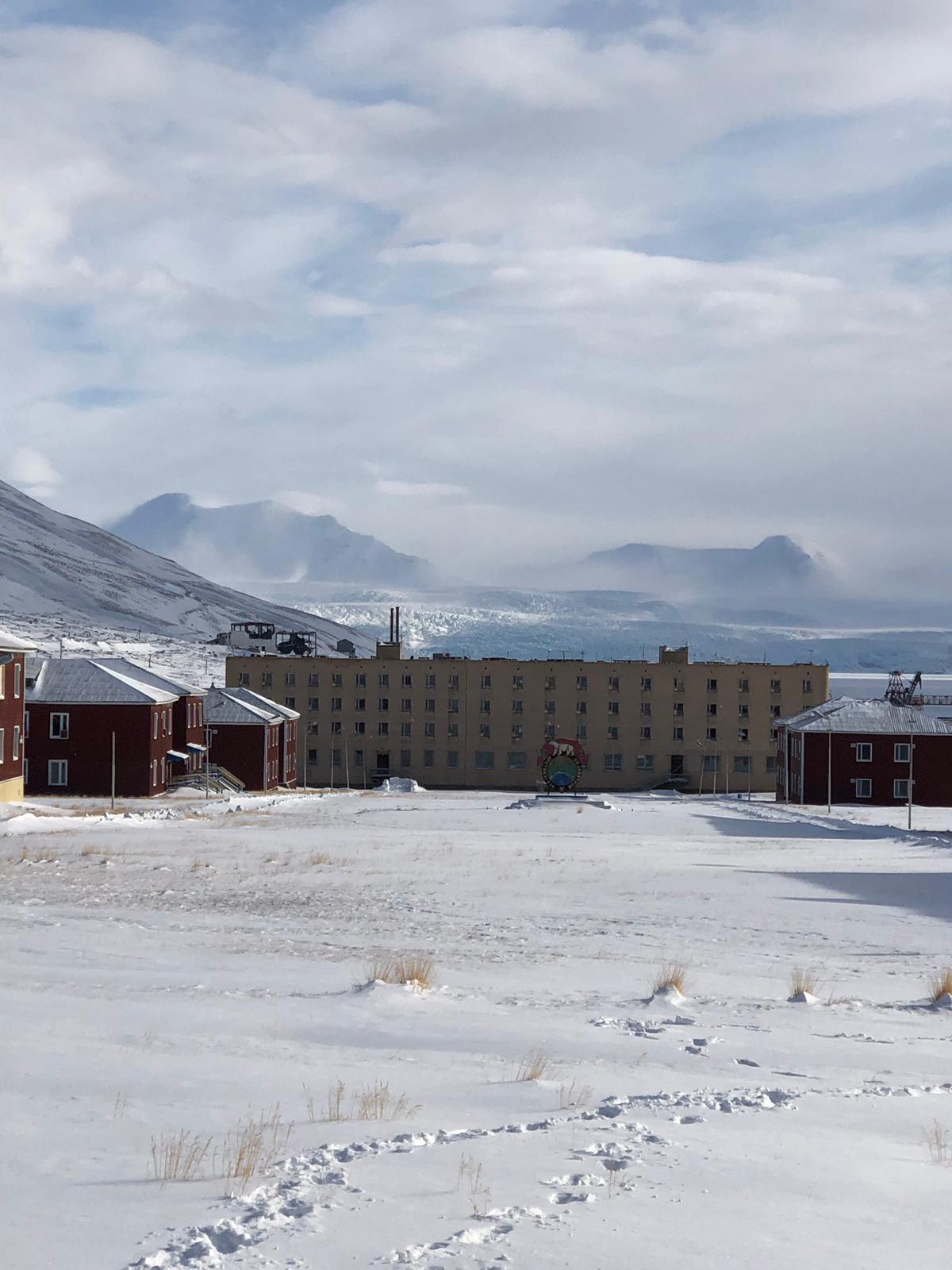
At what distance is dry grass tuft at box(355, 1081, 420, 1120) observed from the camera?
878cm

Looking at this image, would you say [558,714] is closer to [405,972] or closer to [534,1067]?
[405,972]

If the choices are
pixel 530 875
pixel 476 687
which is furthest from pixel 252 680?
pixel 530 875

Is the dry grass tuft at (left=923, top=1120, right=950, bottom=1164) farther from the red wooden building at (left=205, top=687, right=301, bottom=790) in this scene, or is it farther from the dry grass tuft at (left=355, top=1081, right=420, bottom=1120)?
the red wooden building at (left=205, top=687, right=301, bottom=790)

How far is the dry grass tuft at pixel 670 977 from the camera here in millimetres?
14370

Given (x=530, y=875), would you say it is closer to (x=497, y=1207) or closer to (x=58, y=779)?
(x=497, y=1207)

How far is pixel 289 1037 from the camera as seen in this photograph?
37.2 feet

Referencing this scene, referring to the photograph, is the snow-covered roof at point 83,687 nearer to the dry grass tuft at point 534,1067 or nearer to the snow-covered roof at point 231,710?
the snow-covered roof at point 231,710

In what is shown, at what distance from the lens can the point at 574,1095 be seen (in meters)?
9.66

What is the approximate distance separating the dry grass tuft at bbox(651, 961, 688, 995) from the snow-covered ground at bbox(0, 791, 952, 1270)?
24cm

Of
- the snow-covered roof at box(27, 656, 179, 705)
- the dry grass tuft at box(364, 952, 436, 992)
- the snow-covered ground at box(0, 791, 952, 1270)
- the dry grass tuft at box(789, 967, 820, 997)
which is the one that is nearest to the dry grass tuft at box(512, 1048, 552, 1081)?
the snow-covered ground at box(0, 791, 952, 1270)

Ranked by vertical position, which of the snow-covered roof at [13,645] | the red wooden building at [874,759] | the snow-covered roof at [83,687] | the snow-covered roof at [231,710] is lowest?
the red wooden building at [874,759]

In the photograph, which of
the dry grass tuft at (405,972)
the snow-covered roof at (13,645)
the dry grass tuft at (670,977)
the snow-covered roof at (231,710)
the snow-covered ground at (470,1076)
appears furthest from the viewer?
the snow-covered roof at (231,710)

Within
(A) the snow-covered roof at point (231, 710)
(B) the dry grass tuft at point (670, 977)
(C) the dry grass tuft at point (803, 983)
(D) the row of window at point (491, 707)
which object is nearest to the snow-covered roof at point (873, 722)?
(A) the snow-covered roof at point (231, 710)

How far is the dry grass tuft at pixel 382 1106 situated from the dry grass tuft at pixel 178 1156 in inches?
47.7
